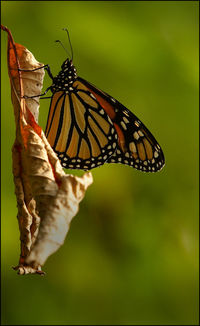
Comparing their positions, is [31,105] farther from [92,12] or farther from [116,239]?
[92,12]

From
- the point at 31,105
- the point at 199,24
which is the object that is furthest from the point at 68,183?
the point at 199,24

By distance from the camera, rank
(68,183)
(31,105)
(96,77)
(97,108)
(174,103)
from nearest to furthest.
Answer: (68,183) → (31,105) → (97,108) → (96,77) → (174,103)

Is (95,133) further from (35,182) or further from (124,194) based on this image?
(35,182)

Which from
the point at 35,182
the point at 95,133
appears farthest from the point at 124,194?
the point at 35,182

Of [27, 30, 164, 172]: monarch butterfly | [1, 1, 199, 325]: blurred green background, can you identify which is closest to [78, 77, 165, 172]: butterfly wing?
[27, 30, 164, 172]: monarch butterfly

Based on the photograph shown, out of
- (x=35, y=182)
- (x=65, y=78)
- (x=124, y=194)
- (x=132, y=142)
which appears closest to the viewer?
(x=35, y=182)

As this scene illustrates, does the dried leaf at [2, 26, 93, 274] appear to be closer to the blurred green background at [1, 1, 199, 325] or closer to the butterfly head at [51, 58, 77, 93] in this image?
the butterfly head at [51, 58, 77, 93]

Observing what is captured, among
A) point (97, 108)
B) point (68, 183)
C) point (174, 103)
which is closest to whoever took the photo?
point (68, 183)
